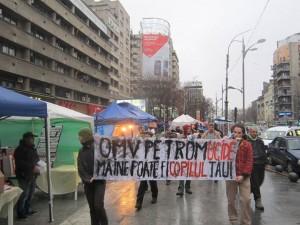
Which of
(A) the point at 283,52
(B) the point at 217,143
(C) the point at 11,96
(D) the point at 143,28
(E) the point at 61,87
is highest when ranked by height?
(A) the point at 283,52

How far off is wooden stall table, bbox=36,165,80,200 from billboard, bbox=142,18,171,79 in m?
46.9

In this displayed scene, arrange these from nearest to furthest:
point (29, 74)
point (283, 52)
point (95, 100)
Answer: point (29, 74)
point (95, 100)
point (283, 52)

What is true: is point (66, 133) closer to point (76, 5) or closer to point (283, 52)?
point (76, 5)

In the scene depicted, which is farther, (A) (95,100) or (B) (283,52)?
(B) (283,52)

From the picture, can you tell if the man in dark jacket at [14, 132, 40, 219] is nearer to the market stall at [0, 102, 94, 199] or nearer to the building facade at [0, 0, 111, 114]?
the market stall at [0, 102, 94, 199]

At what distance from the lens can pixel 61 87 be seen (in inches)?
2329

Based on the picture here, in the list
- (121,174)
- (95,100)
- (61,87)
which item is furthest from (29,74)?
(121,174)

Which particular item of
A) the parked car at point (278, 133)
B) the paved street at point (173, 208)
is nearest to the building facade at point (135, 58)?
the parked car at point (278, 133)

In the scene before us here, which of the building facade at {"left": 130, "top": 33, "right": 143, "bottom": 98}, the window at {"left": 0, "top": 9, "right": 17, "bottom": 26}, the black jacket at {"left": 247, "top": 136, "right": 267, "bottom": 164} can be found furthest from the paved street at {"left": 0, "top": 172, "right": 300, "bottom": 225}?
the building facade at {"left": 130, "top": 33, "right": 143, "bottom": 98}

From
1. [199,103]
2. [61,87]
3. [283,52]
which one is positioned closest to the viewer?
[61,87]

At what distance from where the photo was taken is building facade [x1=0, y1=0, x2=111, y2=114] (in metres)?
43.8

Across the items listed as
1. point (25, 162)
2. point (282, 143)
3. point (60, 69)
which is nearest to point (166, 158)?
point (25, 162)

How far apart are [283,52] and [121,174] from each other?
153 meters

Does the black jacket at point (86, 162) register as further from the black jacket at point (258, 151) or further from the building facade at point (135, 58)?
the building facade at point (135, 58)
